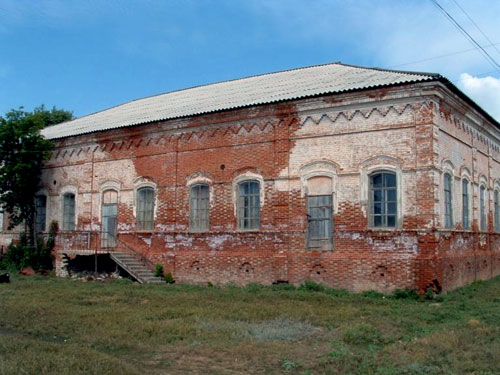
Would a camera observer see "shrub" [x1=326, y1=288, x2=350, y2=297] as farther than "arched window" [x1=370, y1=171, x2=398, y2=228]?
No

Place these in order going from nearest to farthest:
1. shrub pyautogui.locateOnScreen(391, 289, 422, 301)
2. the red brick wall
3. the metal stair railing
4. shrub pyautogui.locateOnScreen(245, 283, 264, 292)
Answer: shrub pyautogui.locateOnScreen(391, 289, 422, 301), the red brick wall, shrub pyautogui.locateOnScreen(245, 283, 264, 292), the metal stair railing

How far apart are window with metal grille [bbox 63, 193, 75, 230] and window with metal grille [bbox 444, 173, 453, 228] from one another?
14201 millimetres

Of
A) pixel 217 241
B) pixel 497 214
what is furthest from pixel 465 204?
pixel 217 241

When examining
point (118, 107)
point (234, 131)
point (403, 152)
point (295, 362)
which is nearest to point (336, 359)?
point (295, 362)

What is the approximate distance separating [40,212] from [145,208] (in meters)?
6.35

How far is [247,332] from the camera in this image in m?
9.72

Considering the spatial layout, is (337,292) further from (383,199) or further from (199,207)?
(199,207)

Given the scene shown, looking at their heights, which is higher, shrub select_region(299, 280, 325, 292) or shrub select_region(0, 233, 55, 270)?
shrub select_region(0, 233, 55, 270)

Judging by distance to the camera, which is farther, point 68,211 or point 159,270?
point 68,211

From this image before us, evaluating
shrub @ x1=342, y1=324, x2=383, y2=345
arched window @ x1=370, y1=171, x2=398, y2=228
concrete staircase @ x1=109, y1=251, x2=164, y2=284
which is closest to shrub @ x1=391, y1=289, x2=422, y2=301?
arched window @ x1=370, y1=171, x2=398, y2=228

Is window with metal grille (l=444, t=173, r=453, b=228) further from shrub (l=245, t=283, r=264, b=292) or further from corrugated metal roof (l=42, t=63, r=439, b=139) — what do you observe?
shrub (l=245, t=283, r=264, b=292)

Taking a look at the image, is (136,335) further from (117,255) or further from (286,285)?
(117,255)

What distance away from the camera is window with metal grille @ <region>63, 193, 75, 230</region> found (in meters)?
22.3

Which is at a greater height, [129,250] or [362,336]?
[129,250]
